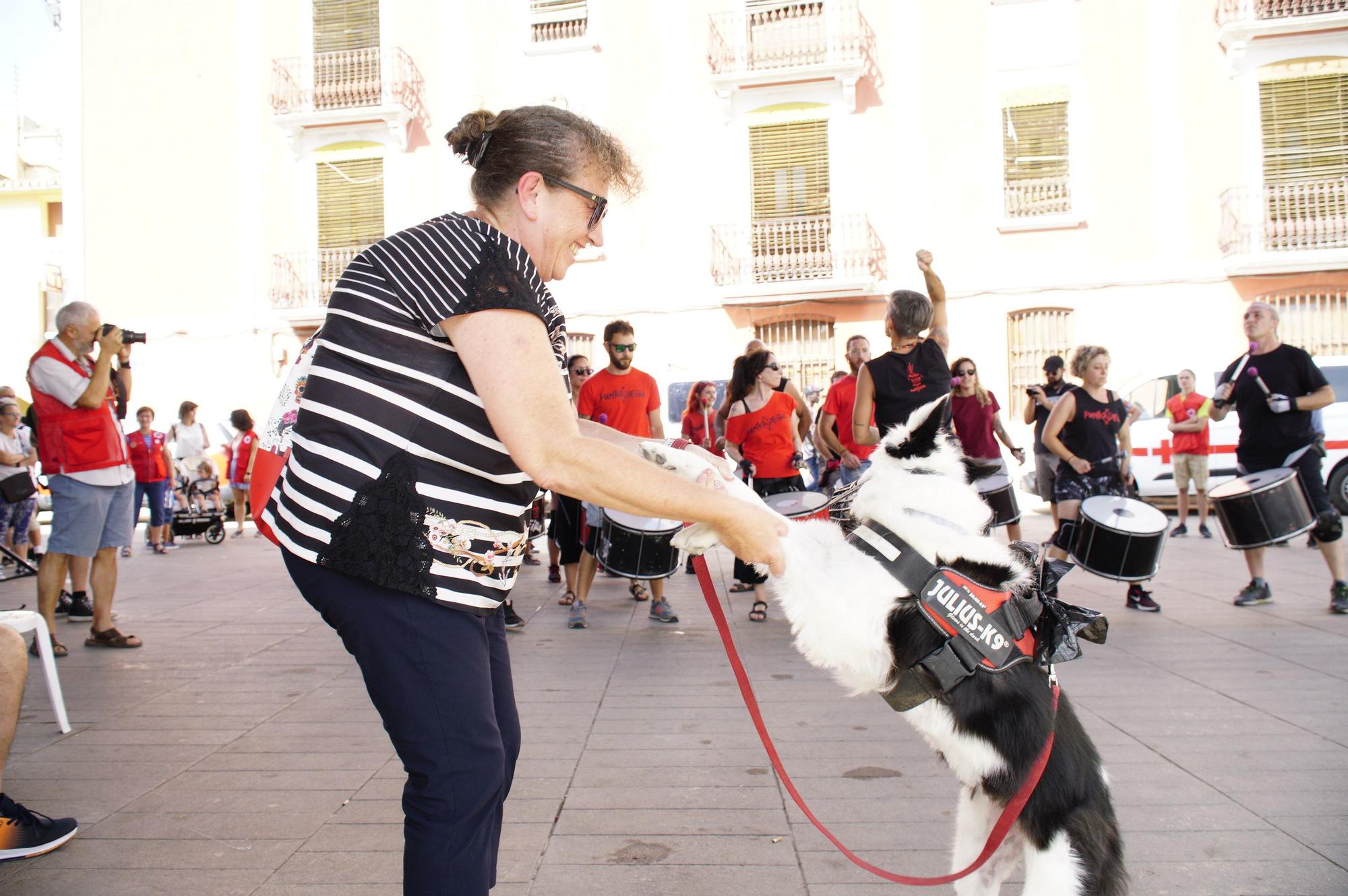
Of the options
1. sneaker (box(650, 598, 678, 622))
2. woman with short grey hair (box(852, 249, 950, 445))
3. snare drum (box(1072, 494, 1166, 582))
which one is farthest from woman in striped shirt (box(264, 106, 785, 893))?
snare drum (box(1072, 494, 1166, 582))

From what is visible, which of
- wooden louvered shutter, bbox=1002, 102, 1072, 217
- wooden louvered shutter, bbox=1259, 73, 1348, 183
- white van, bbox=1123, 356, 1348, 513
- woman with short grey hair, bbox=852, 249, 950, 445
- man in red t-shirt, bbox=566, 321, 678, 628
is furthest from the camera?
wooden louvered shutter, bbox=1002, 102, 1072, 217

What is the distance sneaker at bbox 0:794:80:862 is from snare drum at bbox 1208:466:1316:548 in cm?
674

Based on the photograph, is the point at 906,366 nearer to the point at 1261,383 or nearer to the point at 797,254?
the point at 1261,383

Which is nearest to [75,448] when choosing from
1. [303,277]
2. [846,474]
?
[846,474]

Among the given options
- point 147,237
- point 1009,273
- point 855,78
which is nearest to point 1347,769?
point 1009,273

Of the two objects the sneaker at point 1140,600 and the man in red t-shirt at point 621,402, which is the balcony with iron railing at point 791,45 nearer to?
the man in red t-shirt at point 621,402

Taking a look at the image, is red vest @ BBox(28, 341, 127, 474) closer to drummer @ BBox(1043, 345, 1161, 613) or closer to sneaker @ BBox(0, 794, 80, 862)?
sneaker @ BBox(0, 794, 80, 862)

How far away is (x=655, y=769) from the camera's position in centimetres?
370

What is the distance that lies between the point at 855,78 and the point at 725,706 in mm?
16239

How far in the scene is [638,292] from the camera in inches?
743

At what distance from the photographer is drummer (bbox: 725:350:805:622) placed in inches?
287

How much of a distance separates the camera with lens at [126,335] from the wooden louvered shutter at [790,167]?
46.3 feet

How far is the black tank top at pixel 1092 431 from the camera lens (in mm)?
6988

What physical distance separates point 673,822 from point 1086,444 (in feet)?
16.5
